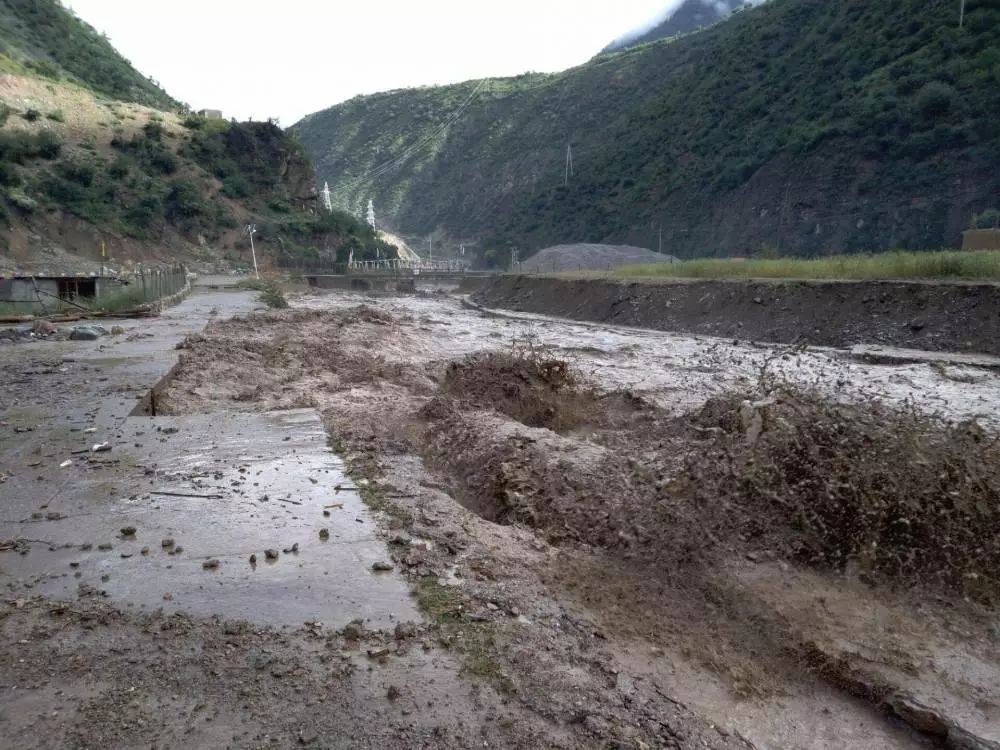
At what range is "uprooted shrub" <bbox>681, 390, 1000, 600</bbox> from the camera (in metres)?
4.23

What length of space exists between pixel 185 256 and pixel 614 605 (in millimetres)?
52635

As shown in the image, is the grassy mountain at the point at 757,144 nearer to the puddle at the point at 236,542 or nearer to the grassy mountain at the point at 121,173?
the grassy mountain at the point at 121,173

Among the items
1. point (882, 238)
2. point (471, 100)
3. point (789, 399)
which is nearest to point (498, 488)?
point (789, 399)

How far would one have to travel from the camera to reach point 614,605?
381 centimetres

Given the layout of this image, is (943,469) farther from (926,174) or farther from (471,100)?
(471,100)

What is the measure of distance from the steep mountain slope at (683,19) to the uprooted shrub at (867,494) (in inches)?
6793

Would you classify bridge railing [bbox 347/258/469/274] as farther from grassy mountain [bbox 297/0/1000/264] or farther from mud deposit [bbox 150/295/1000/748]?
mud deposit [bbox 150/295/1000/748]

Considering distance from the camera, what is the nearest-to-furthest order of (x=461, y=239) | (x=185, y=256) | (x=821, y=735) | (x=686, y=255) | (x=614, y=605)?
(x=821, y=735), (x=614, y=605), (x=185, y=256), (x=686, y=255), (x=461, y=239)

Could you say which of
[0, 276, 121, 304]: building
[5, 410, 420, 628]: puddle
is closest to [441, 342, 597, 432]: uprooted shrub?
[5, 410, 420, 628]: puddle

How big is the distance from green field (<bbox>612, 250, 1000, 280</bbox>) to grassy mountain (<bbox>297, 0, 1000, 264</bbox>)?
20678mm

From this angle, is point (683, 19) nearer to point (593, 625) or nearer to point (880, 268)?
point (880, 268)

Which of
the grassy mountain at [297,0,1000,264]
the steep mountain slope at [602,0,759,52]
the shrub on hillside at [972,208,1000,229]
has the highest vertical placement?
the steep mountain slope at [602,0,759,52]

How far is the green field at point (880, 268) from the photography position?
16.9 m

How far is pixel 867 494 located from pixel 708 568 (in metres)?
1.10
